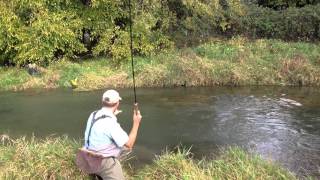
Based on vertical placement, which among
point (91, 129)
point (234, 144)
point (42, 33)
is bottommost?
point (234, 144)

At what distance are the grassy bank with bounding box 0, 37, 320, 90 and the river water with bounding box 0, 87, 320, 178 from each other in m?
0.55

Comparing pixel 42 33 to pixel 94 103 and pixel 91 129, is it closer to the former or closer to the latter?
pixel 94 103

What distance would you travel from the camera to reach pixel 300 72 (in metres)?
16.4

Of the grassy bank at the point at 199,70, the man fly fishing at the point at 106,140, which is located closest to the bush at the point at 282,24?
the grassy bank at the point at 199,70

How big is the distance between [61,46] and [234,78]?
20.9 feet

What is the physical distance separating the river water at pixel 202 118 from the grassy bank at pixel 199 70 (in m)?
0.55

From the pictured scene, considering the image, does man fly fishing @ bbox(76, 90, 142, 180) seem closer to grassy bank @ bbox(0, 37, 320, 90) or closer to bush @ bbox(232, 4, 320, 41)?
grassy bank @ bbox(0, 37, 320, 90)

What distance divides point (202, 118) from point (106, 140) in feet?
21.7

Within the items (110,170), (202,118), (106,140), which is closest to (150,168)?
(110,170)

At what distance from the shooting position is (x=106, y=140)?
627cm

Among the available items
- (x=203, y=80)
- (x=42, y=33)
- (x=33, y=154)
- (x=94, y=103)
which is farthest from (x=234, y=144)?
A: (x=42, y=33)

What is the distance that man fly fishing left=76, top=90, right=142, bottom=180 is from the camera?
619 cm

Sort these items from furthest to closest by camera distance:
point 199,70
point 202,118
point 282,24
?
point 282,24 < point 199,70 < point 202,118

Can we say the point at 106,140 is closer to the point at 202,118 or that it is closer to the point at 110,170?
the point at 110,170
